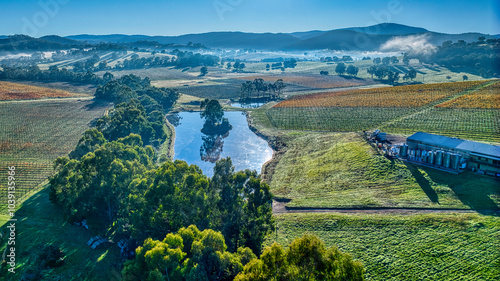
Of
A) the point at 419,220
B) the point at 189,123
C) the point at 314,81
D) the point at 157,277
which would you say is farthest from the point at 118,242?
the point at 314,81

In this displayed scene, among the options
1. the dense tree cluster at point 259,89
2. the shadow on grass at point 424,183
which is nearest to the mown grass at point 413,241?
the shadow on grass at point 424,183

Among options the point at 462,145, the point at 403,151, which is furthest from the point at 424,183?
the point at 462,145

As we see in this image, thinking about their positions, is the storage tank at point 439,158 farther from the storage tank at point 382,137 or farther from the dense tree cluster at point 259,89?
the dense tree cluster at point 259,89

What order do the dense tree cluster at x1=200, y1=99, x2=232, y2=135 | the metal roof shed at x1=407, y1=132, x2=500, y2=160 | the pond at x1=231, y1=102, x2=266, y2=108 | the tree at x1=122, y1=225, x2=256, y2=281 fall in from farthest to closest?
1. the pond at x1=231, y1=102, x2=266, y2=108
2. the dense tree cluster at x1=200, y1=99, x2=232, y2=135
3. the metal roof shed at x1=407, y1=132, x2=500, y2=160
4. the tree at x1=122, y1=225, x2=256, y2=281

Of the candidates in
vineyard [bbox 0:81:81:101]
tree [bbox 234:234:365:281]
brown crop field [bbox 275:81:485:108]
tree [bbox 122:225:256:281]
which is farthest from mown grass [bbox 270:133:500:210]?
vineyard [bbox 0:81:81:101]

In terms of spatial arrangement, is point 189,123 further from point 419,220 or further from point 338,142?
point 419,220

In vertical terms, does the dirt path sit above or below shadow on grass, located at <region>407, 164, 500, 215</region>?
below

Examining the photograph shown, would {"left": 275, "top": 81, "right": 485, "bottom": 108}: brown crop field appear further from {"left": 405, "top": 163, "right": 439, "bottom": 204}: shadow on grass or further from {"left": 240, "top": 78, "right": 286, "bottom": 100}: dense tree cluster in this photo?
{"left": 405, "top": 163, "right": 439, "bottom": 204}: shadow on grass

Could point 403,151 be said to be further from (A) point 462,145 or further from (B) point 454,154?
(A) point 462,145
